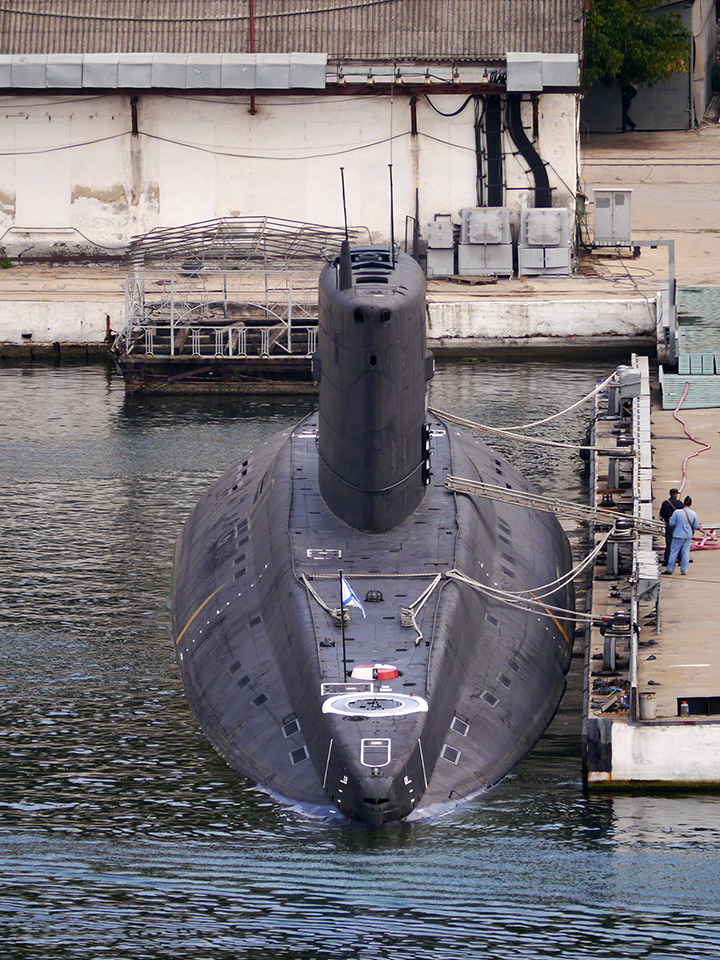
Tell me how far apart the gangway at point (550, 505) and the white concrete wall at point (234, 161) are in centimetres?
2983

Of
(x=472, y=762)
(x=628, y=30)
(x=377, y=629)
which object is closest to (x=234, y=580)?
(x=377, y=629)

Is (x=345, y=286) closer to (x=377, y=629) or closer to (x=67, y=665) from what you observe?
(x=377, y=629)

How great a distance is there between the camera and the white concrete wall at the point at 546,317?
5612cm

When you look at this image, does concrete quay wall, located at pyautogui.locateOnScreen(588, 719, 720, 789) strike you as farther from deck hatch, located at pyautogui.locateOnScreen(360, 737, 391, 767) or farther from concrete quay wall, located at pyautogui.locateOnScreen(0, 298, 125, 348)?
concrete quay wall, located at pyautogui.locateOnScreen(0, 298, 125, 348)

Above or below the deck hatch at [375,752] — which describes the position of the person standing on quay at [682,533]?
above

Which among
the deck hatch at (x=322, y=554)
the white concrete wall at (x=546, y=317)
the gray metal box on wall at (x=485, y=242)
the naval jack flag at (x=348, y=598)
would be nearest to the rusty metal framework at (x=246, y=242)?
the gray metal box on wall at (x=485, y=242)

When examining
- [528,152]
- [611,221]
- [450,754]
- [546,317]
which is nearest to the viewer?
[450,754]

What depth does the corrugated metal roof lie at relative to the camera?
61.8m

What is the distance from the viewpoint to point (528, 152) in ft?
201

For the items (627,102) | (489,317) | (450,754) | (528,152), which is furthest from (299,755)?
(627,102)

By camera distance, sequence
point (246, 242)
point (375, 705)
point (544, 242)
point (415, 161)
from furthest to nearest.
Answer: point (246, 242) < point (415, 161) < point (544, 242) < point (375, 705)

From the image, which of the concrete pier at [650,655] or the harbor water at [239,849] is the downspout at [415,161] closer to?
the concrete pier at [650,655]

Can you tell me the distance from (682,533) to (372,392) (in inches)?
301

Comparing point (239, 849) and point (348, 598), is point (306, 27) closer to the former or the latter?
point (348, 598)
